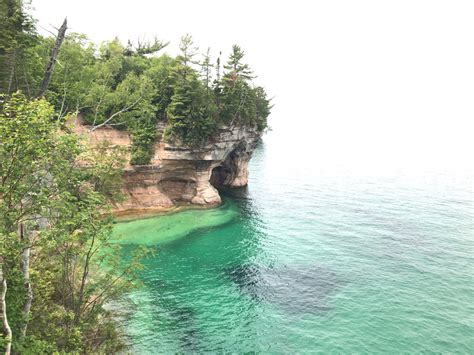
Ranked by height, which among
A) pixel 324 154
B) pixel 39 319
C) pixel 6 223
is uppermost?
pixel 324 154

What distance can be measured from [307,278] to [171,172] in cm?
2504

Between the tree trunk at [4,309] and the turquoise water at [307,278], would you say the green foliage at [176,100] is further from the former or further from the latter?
the tree trunk at [4,309]

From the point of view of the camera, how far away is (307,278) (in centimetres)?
2777

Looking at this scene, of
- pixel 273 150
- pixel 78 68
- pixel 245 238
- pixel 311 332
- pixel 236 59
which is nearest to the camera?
pixel 311 332

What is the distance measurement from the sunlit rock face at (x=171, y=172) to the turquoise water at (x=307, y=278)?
12.6ft

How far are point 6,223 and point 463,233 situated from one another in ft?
143

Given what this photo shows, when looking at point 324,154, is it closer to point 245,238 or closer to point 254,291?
point 245,238

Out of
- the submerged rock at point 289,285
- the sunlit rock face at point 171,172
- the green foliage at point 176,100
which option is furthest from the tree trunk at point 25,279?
the sunlit rock face at point 171,172

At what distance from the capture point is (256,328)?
20.9 meters

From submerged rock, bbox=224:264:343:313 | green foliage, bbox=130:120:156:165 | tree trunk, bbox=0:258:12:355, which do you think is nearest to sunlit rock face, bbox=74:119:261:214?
green foliage, bbox=130:120:156:165

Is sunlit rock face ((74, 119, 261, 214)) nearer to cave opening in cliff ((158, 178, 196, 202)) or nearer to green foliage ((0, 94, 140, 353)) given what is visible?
cave opening in cliff ((158, 178, 196, 202))

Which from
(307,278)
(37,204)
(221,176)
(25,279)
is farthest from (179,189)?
(37,204)

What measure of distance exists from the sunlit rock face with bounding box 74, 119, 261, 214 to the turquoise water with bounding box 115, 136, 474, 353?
151 inches

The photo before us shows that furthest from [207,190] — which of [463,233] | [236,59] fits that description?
[463,233]
